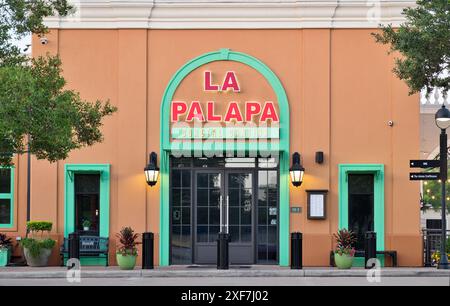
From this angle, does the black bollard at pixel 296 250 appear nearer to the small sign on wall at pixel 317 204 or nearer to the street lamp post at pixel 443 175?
the small sign on wall at pixel 317 204

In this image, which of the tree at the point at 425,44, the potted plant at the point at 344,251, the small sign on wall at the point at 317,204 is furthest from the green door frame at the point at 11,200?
the tree at the point at 425,44

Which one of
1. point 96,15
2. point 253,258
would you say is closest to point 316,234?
point 253,258

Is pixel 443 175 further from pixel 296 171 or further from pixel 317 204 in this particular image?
pixel 296 171

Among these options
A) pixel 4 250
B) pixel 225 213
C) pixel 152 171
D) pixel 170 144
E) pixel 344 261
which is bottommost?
pixel 344 261

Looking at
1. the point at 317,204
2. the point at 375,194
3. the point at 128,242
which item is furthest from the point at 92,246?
the point at 375,194

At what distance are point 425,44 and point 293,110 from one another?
4.54 metres

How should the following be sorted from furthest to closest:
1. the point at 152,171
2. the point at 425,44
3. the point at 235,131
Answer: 1. the point at 235,131
2. the point at 152,171
3. the point at 425,44

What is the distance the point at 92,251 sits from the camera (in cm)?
2278

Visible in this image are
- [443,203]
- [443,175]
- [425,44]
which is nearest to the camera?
[425,44]

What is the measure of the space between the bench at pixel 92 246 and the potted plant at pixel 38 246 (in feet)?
1.11

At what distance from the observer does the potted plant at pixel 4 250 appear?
74.6 ft

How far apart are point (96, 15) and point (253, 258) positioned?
306 inches

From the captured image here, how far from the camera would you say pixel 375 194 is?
23078 millimetres

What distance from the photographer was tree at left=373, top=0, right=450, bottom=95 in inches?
770
